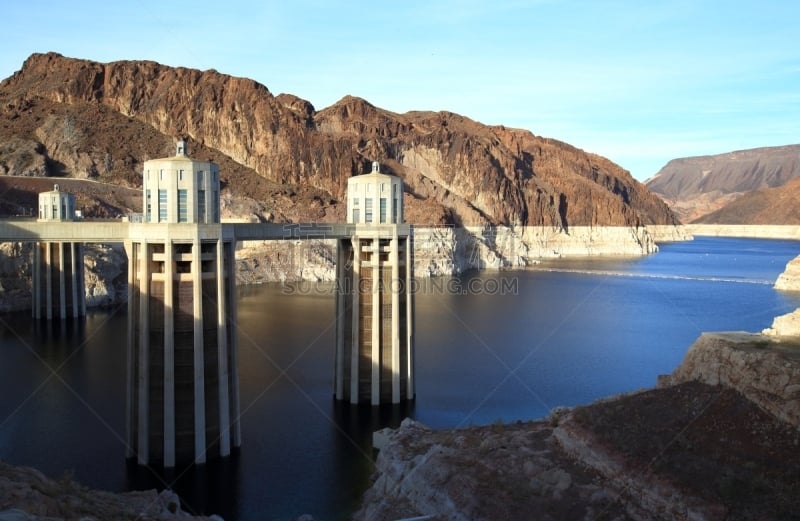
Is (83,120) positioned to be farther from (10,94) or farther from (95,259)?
(95,259)

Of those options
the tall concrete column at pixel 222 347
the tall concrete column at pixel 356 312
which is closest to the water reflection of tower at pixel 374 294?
the tall concrete column at pixel 356 312

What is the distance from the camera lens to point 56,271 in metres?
70.4

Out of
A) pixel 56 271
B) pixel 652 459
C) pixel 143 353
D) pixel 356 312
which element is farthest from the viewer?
pixel 56 271

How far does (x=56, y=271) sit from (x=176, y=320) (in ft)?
158

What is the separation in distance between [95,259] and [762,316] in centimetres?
6950

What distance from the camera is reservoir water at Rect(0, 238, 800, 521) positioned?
29141mm

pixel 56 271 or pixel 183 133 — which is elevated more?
pixel 183 133

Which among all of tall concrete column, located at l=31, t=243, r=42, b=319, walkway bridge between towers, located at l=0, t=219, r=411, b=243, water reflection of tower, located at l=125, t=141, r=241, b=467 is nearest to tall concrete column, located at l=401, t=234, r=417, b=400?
walkway bridge between towers, located at l=0, t=219, r=411, b=243

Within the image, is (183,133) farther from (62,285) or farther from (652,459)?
(652,459)

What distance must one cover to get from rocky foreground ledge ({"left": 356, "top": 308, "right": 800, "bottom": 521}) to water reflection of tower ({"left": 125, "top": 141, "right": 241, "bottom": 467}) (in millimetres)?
7661

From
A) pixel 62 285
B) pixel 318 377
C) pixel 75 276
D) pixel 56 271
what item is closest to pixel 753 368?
Result: pixel 318 377

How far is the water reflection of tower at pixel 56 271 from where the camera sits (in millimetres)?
68875

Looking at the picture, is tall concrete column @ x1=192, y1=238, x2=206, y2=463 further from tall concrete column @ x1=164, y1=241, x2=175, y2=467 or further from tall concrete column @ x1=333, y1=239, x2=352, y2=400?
tall concrete column @ x1=333, y1=239, x2=352, y2=400

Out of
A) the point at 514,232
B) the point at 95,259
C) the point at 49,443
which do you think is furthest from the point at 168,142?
the point at 49,443
